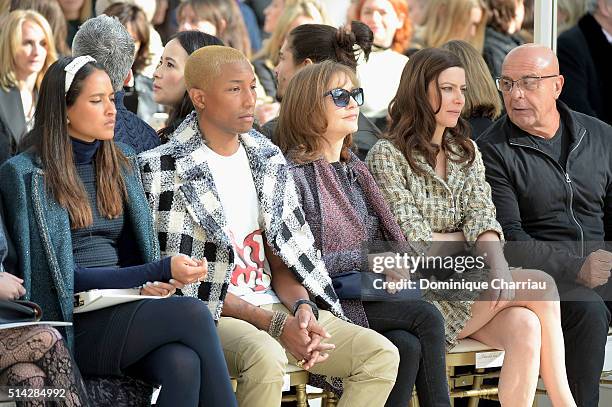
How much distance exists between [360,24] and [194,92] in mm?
1294

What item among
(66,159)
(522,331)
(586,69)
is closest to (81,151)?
(66,159)

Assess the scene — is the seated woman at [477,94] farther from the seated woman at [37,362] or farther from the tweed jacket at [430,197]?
the seated woman at [37,362]

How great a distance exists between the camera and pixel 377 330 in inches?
186

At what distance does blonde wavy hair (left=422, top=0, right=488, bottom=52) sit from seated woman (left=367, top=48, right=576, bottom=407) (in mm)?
2055

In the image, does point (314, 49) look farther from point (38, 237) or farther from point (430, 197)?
point (38, 237)

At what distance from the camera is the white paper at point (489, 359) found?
16.6 feet

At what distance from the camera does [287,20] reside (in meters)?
7.31

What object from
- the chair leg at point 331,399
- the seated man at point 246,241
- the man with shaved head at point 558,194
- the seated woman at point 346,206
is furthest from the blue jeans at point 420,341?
the man with shaved head at point 558,194

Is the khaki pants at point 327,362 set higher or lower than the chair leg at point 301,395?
higher

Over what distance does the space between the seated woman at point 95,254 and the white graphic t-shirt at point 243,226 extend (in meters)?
0.39

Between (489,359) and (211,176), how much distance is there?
4.70 ft

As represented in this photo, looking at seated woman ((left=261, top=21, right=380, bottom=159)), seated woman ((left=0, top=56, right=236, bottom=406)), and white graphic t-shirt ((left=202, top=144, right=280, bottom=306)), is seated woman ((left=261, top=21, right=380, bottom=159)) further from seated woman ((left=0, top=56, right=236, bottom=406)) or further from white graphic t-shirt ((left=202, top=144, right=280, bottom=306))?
seated woman ((left=0, top=56, right=236, bottom=406))

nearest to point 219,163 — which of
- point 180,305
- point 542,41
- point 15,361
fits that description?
point 180,305

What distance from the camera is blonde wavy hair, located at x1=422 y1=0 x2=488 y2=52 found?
291 inches
